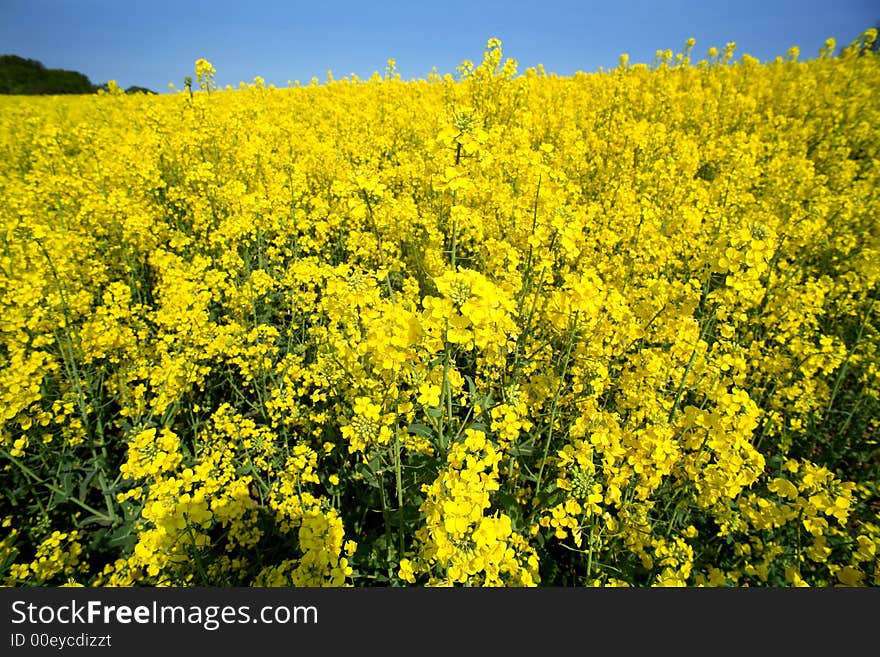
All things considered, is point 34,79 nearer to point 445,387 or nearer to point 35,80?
point 35,80

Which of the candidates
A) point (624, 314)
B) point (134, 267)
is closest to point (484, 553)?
point (624, 314)

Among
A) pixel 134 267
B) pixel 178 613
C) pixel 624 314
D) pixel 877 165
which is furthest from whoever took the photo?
pixel 877 165

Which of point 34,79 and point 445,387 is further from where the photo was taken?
point 34,79

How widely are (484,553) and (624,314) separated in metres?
1.71

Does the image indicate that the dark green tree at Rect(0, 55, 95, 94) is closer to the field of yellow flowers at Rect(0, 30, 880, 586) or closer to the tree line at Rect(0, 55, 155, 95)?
the tree line at Rect(0, 55, 155, 95)

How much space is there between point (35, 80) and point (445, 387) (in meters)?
43.3

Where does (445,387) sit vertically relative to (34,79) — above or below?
below

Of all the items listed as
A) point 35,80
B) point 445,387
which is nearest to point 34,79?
point 35,80

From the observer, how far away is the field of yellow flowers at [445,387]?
178 centimetres

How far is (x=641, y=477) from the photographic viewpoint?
213cm

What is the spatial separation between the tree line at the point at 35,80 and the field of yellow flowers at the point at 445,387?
3241 centimetres

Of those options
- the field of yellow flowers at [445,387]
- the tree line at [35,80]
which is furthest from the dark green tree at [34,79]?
the field of yellow flowers at [445,387]

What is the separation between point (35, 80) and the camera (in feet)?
94.6

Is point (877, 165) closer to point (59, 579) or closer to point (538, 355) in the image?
point (538, 355)
